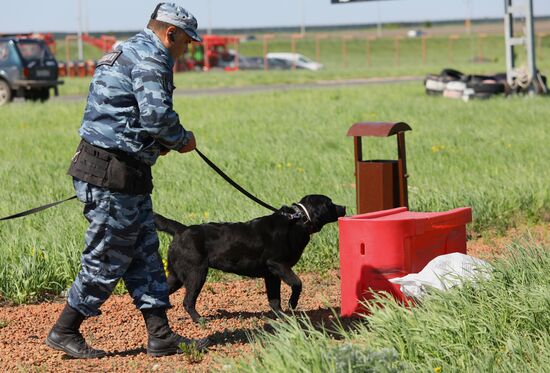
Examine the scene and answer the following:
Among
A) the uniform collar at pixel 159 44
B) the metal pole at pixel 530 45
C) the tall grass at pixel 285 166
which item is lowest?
the tall grass at pixel 285 166

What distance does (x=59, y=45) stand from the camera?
8006 cm

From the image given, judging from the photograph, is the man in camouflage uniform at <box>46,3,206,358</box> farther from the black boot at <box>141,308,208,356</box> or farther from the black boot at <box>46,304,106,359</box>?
the black boot at <box>141,308,208,356</box>

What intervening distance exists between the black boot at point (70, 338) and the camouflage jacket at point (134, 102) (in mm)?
895

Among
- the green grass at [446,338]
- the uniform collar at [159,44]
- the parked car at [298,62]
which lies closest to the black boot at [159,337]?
the green grass at [446,338]

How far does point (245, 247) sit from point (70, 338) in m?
1.19

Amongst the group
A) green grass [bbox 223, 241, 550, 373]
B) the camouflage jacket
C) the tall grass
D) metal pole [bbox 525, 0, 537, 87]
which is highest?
metal pole [bbox 525, 0, 537, 87]

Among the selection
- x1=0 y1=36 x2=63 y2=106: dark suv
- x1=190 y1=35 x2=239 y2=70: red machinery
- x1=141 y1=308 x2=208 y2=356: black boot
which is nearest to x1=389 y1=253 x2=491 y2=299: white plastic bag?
x1=141 y1=308 x2=208 y2=356: black boot

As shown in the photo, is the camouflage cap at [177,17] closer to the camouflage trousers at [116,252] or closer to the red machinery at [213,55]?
the camouflage trousers at [116,252]

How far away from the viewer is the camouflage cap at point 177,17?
5.04 metres

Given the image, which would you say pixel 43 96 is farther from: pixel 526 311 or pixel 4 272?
pixel 526 311

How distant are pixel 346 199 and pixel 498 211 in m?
1.34

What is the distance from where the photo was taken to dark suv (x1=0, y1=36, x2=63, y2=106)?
984 inches

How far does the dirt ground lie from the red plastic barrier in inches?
10.5

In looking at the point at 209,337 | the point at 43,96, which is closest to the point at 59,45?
the point at 43,96
